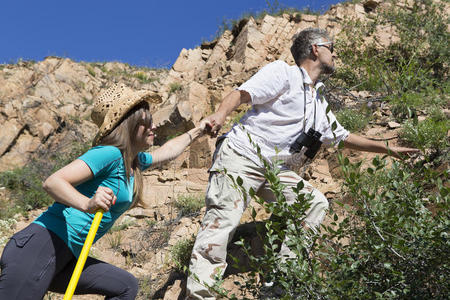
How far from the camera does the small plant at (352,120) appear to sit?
635 cm

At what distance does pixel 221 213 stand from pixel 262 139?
2.09 feet

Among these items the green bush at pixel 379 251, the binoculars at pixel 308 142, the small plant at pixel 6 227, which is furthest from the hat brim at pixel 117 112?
the small plant at pixel 6 227

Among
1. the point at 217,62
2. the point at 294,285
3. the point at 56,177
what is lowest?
the point at 294,285

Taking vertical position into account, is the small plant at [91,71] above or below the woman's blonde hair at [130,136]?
above

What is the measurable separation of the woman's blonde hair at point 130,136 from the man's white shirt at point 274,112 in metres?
0.81

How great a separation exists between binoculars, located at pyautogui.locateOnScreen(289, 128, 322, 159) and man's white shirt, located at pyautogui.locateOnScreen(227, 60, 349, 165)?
3 cm

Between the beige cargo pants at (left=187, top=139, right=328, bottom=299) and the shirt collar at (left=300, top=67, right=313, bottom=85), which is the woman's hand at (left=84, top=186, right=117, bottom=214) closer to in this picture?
the beige cargo pants at (left=187, top=139, right=328, bottom=299)

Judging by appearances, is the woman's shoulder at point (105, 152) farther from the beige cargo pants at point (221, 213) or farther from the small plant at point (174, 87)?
the small plant at point (174, 87)

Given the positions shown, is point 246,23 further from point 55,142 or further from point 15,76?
point 15,76

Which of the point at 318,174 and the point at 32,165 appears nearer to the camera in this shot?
the point at 318,174

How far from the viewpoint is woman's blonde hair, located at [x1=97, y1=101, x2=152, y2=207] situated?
2.50m

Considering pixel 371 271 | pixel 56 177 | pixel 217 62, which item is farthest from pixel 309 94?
pixel 217 62

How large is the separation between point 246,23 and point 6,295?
11153 millimetres

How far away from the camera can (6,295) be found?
2.16 metres
